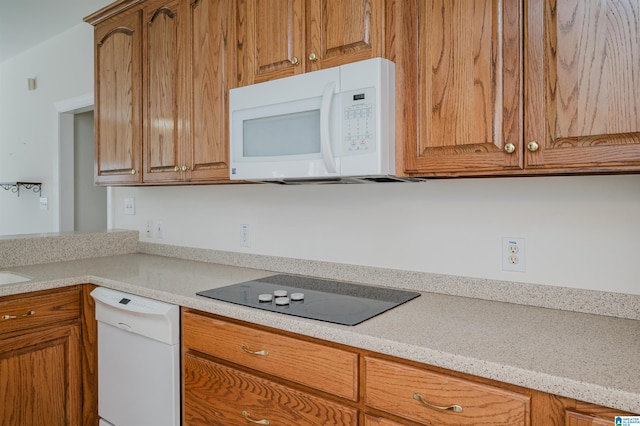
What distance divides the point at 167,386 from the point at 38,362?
2.25 ft

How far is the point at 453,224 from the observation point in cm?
163

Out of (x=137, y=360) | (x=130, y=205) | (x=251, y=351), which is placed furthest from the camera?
(x=130, y=205)

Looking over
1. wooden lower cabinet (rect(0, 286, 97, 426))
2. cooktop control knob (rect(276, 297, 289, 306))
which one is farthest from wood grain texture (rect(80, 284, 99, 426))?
cooktop control knob (rect(276, 297, 289, 306))

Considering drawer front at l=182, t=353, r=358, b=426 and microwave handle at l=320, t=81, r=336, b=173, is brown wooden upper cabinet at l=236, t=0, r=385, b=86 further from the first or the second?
drawer front at l=182, t=353, r=358, b=426

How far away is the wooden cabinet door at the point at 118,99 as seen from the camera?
2.34m

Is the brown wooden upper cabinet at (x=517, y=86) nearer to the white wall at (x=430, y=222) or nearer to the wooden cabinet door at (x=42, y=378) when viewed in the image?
the white wall at (x=430, y=222)

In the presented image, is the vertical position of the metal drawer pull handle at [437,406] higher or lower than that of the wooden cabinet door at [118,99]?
lower

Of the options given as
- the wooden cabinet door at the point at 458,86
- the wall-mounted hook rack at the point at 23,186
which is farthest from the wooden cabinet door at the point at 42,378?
the wall-mounted hook rack at the point at 23,186

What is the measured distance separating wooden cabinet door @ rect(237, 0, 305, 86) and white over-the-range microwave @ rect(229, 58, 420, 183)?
0.08 m

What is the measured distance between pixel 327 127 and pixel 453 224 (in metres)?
0.59

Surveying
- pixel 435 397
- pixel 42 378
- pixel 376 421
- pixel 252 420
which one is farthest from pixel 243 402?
pixel 42 378

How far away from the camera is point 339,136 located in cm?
147

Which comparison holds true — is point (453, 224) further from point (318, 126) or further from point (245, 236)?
point (245, 236)

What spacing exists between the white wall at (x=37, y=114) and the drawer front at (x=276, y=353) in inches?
91.1
